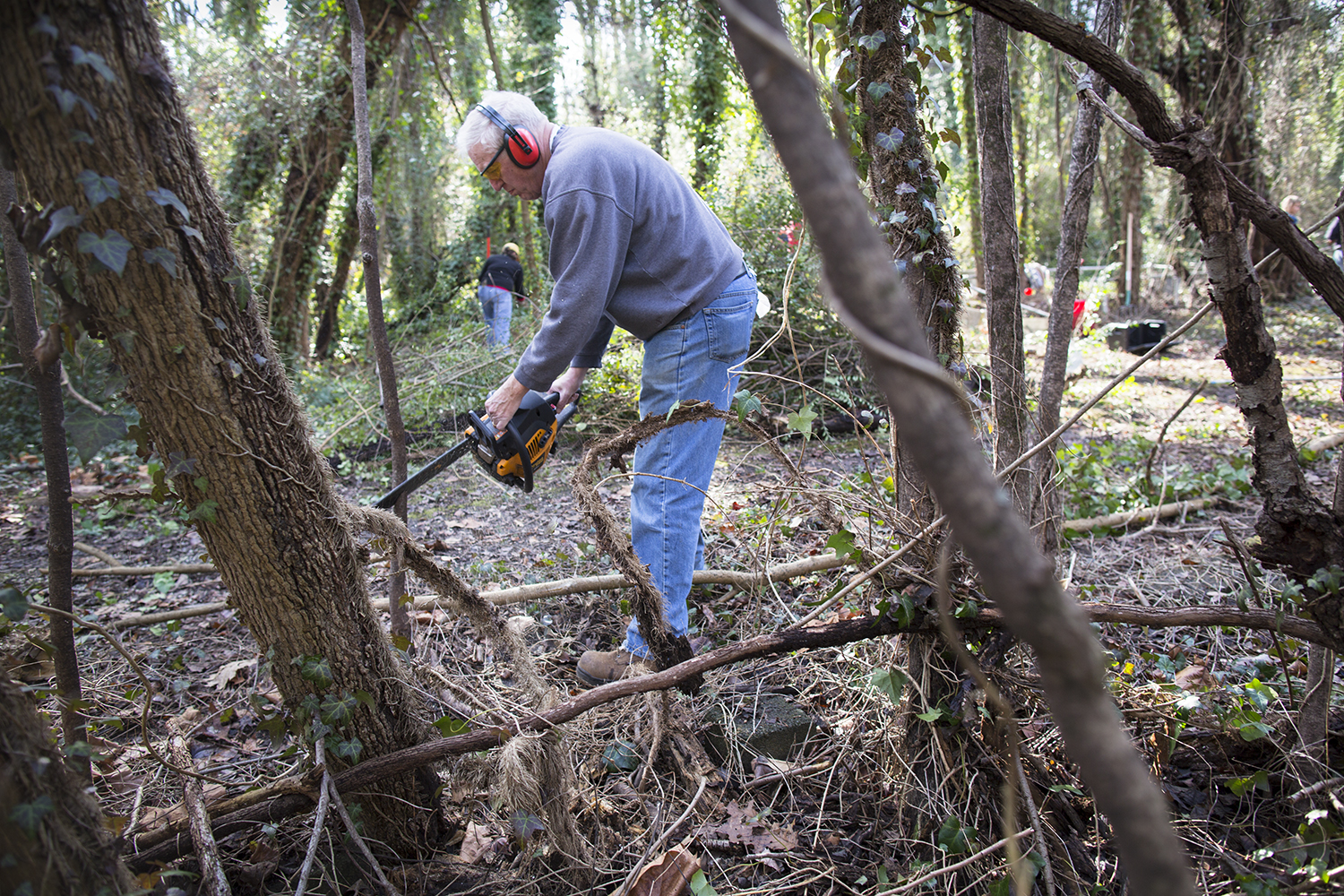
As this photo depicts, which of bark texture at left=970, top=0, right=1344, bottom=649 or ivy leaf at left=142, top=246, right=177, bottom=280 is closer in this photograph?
ivy leaf at left=142, top=246, right=177, bottom=280

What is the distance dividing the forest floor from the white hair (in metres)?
1.49

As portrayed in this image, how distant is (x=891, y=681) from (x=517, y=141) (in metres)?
1.99

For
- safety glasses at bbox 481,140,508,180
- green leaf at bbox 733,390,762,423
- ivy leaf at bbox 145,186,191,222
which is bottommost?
green leaf at bbox 733,390,762,423

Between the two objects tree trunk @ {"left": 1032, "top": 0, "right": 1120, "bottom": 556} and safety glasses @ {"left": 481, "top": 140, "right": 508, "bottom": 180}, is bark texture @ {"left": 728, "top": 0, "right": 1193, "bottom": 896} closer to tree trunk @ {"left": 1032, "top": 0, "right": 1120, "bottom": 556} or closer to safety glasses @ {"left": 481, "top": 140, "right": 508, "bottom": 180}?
safety glasses @ {"left": 481, "top": 140, "right": 508, "bottom": 180}

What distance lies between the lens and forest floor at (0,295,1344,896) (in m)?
1.74

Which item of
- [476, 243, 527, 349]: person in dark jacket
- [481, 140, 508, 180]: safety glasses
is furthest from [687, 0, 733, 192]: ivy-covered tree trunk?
[481, 140, 508, 180]: safety glasses

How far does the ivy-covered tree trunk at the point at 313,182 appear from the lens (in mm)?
7859

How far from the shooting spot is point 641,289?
2447mm

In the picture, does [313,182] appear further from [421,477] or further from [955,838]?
[955,838]

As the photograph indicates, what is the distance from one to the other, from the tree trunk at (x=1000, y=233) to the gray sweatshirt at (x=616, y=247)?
891 millimetres

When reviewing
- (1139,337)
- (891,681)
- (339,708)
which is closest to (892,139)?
(891,681)

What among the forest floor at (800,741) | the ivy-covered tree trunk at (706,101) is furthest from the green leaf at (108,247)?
the ivy-covered tree trunk at (706,101)

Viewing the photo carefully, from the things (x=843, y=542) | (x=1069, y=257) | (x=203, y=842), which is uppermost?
(x=1069, y=257)

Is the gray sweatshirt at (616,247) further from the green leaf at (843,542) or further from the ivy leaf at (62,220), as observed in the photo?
the ivy leaf at (62,220)
